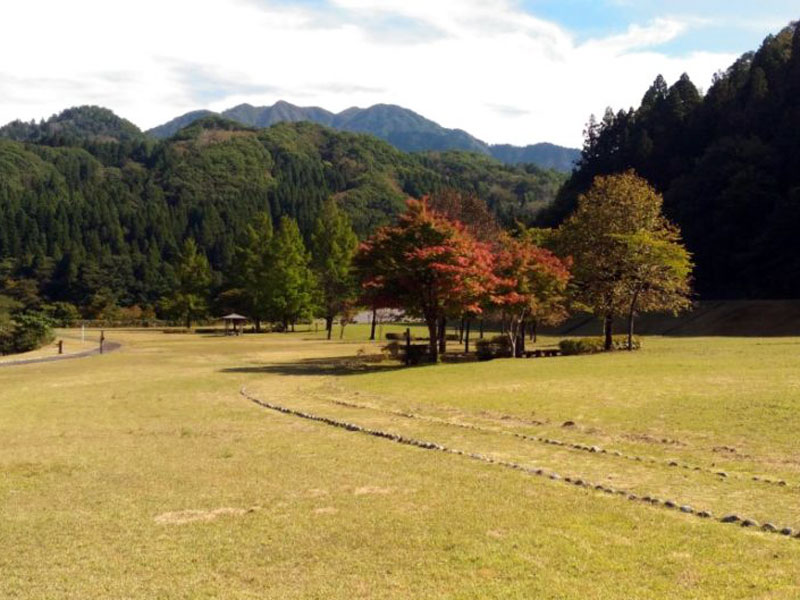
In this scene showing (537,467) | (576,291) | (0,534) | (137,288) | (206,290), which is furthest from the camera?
(137,288)

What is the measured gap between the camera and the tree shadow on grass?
114 ft

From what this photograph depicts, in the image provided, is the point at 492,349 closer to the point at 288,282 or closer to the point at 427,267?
the point at 427,267

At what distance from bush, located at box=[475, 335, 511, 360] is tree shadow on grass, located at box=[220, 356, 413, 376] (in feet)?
17.0

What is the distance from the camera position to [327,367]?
37.7m

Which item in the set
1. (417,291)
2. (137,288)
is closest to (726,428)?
(417,291)

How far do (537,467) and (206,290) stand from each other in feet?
309

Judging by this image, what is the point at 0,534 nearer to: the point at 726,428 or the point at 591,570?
the point at 591,570

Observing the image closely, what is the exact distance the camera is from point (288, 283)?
276ft

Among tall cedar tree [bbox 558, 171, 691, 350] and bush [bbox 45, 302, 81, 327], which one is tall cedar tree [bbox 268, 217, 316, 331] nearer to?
bush [bbox 45, 302, 81, 327]

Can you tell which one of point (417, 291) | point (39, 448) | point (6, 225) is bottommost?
point (39, 448)

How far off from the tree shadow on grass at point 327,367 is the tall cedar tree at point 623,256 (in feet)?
44.7

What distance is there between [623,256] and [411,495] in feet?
113

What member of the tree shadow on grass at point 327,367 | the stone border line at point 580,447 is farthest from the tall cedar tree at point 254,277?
the stone border line at point 580,447

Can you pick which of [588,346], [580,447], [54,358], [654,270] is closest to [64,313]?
[54,358]
